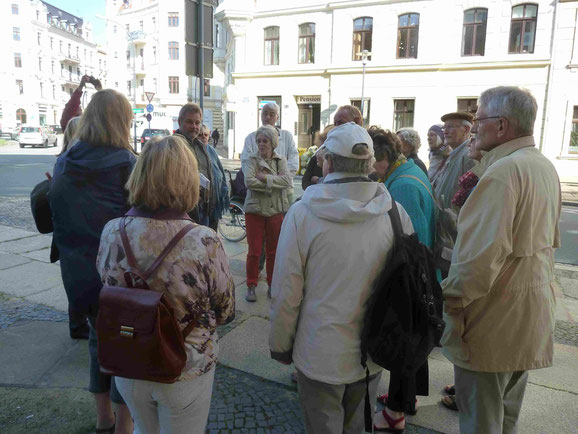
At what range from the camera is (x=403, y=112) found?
68.7ft

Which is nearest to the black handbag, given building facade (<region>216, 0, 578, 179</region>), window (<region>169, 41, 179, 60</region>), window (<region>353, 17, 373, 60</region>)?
building facade (<region>216, 0, 578, 179</region>)

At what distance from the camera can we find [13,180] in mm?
13617

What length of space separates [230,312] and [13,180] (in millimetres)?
14507

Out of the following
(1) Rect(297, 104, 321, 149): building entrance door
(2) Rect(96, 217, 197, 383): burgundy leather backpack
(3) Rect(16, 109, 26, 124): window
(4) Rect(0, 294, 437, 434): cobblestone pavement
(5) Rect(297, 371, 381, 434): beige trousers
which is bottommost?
(4) Rect(0, 294, 437, 434): cobblestone pavement

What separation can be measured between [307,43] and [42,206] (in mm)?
21715

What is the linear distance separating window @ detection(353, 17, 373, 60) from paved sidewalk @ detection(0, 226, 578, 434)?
19058 millimetres

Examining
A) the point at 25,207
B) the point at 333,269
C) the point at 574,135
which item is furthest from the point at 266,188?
the point at 574,135

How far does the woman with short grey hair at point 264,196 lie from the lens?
4.40 metres

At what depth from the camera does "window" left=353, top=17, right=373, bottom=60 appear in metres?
21.0

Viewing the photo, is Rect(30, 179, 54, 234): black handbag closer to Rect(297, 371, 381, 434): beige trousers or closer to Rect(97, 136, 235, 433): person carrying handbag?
Rect(97, 136, 235, 433): person carrying handbag

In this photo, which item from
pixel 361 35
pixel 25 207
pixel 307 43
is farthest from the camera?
pixel 307 43

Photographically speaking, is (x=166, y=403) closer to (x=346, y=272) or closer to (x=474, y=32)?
(x=346, y=272)

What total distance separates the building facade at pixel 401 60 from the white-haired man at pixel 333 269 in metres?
18.7

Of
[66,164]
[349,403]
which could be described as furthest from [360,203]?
[66,164]
